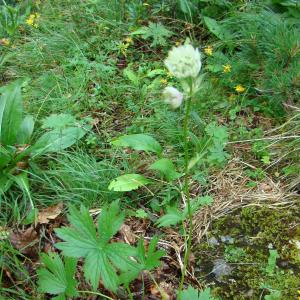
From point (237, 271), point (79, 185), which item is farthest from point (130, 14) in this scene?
point (237, 271)

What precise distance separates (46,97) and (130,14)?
3.57 ft

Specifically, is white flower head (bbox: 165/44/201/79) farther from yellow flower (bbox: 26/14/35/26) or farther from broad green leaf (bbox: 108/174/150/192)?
yellow flower (bbox: 26/14/35/26)

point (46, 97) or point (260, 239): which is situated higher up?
point (46, 97)

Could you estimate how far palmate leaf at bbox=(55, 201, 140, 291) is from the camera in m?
1.41

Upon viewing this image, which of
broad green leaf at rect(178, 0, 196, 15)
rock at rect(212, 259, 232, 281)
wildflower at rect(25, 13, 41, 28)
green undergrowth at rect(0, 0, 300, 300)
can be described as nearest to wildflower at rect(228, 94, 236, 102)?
green undergrowth at rect(0, 0, 300, 300)

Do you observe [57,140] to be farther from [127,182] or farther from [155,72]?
[155,72]

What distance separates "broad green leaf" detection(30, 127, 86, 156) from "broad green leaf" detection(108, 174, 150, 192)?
390mm

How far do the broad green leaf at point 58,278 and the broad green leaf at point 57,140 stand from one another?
839mm

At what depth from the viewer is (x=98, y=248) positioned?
144cm

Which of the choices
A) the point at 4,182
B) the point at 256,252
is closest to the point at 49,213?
the point at 4,182

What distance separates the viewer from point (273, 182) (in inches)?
88.0

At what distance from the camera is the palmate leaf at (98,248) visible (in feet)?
4.61

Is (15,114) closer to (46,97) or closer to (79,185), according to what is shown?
(46,97)

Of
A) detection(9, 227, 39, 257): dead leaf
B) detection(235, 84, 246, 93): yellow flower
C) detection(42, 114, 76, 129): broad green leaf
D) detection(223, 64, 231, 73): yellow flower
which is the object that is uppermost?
detection(42, 114, 76, 129): broad green leaf
